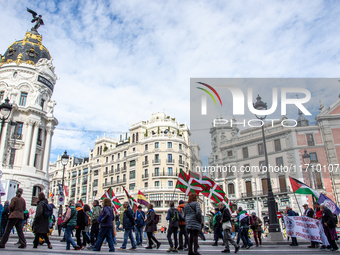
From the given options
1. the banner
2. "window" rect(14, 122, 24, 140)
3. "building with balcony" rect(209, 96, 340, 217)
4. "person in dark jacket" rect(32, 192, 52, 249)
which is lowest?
the banner

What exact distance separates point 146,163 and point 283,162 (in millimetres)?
25875

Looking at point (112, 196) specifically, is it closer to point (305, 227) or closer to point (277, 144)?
point (305, 227)

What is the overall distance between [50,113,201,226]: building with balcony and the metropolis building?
18.8 m

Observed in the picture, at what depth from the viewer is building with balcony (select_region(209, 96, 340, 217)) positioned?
3297 cm

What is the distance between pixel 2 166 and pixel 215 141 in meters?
29.8

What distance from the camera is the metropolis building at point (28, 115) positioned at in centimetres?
3419

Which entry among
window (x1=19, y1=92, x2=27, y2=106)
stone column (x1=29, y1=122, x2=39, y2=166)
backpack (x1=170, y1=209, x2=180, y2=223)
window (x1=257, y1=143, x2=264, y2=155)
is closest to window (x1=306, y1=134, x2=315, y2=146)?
window (x1=257, y1=143, x2=264, y2=155)

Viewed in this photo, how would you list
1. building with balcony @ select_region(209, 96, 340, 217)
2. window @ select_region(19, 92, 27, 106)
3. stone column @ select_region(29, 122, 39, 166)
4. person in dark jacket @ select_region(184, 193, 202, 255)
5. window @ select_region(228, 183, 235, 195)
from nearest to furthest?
person in dark jacket @ select_region(184, 193, 202, 255) → building with balcony @ select_region(209, 96, 340, 217) → stone column @ select_region(29, 122, 39, 166) → window @ select_region(19, 92, 27, 106) → window @ select_region(228, 183, 235, 195)

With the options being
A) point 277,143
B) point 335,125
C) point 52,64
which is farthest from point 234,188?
point 52,64

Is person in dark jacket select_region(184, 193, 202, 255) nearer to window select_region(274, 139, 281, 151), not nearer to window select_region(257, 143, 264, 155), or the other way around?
window select_region(274, 139, 281, 151)

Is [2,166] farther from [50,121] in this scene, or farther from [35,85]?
[35,85]

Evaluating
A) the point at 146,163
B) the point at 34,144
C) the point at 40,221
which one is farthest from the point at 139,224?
the point at 146,163

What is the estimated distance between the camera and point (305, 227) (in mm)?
10219

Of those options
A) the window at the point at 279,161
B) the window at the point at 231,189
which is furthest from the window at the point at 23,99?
the window at the point at 279,161
